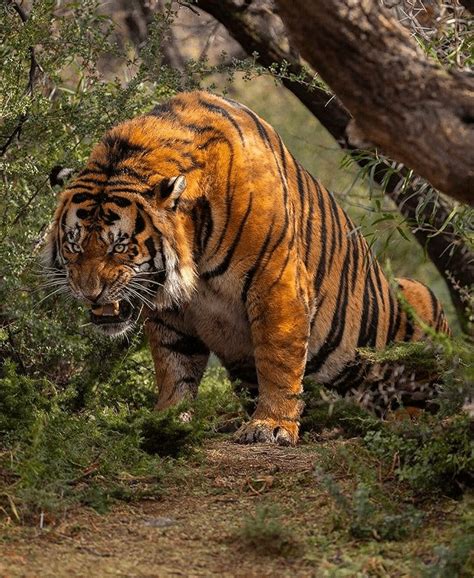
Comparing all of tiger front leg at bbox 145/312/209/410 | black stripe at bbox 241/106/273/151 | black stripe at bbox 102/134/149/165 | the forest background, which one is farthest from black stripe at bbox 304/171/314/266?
black stripe at bbox 102/134/149/165

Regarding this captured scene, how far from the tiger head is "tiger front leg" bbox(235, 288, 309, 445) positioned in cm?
40

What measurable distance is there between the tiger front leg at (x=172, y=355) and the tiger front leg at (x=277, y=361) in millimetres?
535

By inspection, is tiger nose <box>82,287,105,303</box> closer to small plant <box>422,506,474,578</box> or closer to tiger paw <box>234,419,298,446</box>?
tiger paw <box>234,419,298,446</box>

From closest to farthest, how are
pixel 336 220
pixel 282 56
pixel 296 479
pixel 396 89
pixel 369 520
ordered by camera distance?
pixel 396 89 < pixel 369 520 < pixel 296 479 < pixel 336 220 < pixel 282 56

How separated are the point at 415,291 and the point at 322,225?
40.9 inches

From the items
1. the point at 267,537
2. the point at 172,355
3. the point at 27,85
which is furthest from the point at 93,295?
the point at 267,537

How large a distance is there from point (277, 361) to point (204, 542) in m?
1.93

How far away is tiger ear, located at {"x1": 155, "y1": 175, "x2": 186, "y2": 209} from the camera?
529cm

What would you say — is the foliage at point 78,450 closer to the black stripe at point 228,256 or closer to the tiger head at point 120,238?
the tiger head at point 120,238

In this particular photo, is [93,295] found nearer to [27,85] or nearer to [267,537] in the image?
[27,85]

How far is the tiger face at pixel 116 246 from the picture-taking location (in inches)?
207

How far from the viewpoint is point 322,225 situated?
249 inches

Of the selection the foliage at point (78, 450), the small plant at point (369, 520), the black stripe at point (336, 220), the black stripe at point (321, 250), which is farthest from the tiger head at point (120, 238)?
the small plant at point (369, 520)

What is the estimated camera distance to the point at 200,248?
5559 millimetres
